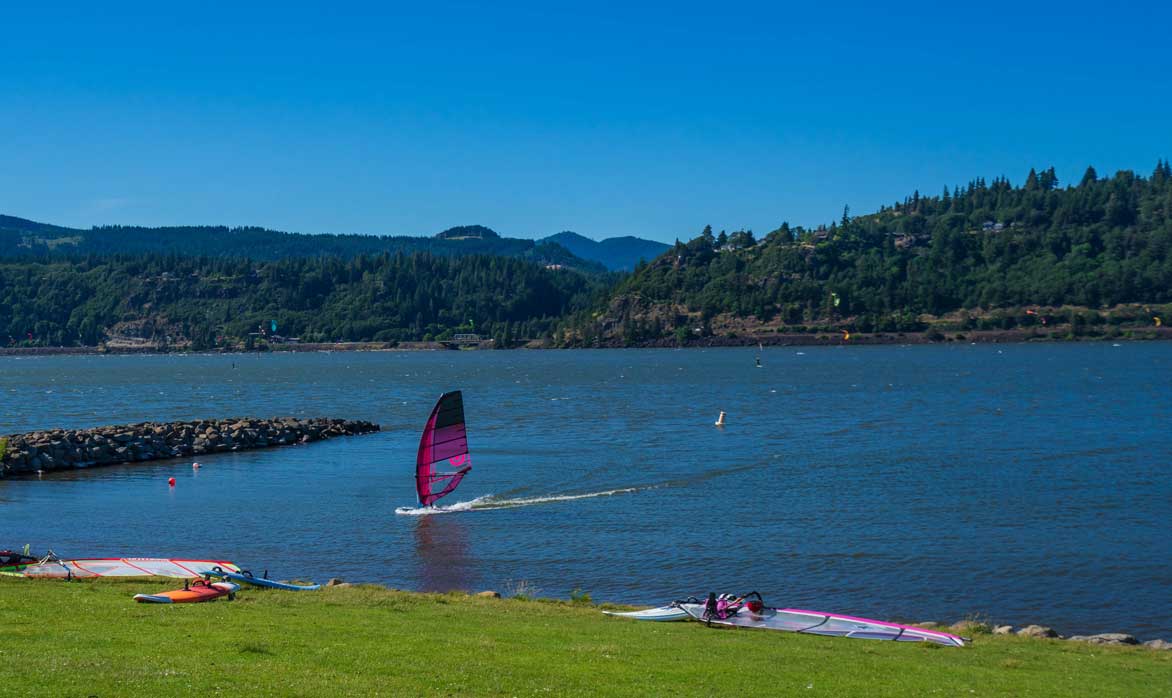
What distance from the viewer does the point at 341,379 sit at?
535 feet

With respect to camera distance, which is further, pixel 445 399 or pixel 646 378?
pixel 646 378

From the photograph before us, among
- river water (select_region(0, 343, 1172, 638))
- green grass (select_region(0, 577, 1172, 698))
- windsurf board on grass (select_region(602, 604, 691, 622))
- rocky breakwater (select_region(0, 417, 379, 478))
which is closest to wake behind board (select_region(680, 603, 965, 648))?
windsurf board on grass (select_region(602, 604, 691, 622))

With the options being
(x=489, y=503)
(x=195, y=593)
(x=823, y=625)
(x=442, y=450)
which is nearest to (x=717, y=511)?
(x=489, y=503)

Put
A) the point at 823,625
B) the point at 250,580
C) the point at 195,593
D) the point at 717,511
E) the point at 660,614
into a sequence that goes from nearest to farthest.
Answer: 1. the point at 823,625
2. the point at 195,593
3. the point at 660,614
4. the point at 250,580
5. the point at 717,511

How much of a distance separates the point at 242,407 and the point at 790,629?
82980mm

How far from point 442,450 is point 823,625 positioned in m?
22.9

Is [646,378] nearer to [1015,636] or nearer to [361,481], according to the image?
[361,481]

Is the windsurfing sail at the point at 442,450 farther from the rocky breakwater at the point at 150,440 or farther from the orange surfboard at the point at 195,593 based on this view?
the rocky breakwater at the point at 150,440

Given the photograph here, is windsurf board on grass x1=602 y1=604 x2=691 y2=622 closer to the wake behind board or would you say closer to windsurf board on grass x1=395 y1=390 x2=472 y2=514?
the wake behind board

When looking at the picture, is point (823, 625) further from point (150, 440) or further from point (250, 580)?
point (150, 440)

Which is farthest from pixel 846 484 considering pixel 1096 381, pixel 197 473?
pixel 1096 381

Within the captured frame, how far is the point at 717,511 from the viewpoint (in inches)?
1503

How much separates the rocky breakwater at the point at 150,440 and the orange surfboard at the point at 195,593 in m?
27.8

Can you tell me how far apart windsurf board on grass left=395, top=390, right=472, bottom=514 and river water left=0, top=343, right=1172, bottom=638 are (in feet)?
4.53
